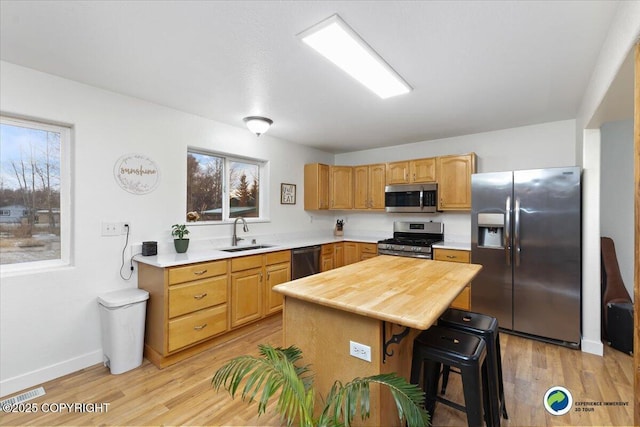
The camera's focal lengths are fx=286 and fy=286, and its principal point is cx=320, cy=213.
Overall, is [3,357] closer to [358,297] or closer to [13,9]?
[13,9]

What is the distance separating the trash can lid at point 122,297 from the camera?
2.38 m

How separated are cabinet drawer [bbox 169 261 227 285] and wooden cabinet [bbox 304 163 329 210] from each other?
212 cm

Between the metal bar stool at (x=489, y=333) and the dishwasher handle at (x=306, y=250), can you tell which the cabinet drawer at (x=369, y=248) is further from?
the metal bar stool at (x=489, y=333)

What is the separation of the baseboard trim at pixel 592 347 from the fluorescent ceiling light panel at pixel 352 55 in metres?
2.97

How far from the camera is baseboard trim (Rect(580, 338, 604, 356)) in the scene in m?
2.70

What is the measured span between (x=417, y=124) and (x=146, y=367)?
389 centimetres

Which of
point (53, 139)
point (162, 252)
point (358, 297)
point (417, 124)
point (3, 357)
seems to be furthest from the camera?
point (417, 124)

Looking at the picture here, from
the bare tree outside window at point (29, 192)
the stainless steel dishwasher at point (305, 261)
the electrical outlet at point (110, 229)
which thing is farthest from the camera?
the stainless steel dishwasher at point (305, 261)

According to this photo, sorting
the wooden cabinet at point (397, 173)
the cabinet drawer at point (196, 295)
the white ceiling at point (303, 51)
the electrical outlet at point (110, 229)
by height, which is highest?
the white ceiling at point (303, 51)

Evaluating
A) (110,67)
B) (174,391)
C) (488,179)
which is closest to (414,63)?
(488,179)

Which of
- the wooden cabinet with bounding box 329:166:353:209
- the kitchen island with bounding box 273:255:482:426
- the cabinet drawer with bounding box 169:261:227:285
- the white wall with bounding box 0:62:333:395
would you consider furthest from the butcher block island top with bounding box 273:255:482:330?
the wooden cabinet with bounding box 329:166:353:209

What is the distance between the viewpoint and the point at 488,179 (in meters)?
3.29

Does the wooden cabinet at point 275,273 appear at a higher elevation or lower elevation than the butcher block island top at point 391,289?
lower

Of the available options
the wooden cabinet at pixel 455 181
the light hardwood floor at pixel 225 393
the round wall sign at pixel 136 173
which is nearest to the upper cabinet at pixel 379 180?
the wooden cabinet at pixel 455 181
